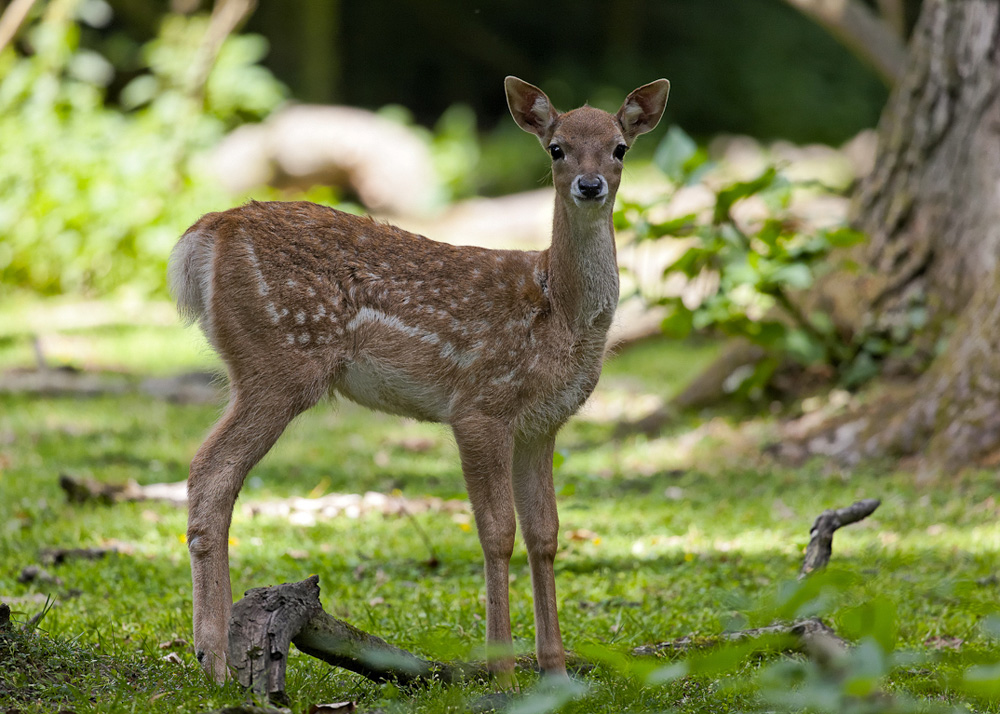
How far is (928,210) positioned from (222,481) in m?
5.54

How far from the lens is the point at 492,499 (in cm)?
377

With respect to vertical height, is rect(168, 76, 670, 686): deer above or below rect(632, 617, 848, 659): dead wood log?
above

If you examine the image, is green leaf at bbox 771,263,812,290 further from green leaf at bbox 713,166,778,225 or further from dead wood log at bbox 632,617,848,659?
dead wood log at bbox 632,617,848,659

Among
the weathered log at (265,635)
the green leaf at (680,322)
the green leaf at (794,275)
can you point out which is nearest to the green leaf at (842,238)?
the green leaf at (794,275)

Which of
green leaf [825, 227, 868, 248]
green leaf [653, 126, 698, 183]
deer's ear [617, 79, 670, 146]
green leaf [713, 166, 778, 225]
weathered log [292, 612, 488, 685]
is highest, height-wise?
green leaf [653, 126, 698, 183]

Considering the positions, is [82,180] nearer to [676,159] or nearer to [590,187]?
[676,159]

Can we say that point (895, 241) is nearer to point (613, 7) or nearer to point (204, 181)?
point (204, 181)

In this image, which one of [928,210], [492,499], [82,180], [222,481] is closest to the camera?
[222,481]

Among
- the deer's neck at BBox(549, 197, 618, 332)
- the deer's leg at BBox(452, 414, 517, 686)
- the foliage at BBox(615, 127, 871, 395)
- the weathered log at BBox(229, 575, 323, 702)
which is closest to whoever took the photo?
the weathered log at BBox(229, 575, 323, 702)

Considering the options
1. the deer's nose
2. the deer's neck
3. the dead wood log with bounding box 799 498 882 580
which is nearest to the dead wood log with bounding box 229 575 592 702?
the deer's neck

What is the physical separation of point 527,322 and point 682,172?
3229mm

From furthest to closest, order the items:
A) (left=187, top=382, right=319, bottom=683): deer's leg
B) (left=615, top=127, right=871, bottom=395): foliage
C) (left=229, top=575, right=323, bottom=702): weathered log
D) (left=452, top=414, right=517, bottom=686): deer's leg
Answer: (left=615, top=127, right=871, bottom=395): foliage
(left=452, top=414, right=517, bottom=686): deer's leg
(left=187, top=382, right=319, bottom=683): deer's leg
(left=229, top=575, right=323, bottom=702): weathered log

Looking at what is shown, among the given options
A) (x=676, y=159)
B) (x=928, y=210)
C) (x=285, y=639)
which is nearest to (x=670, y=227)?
(x=676, y=159)

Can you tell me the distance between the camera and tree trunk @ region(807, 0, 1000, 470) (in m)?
6.90
